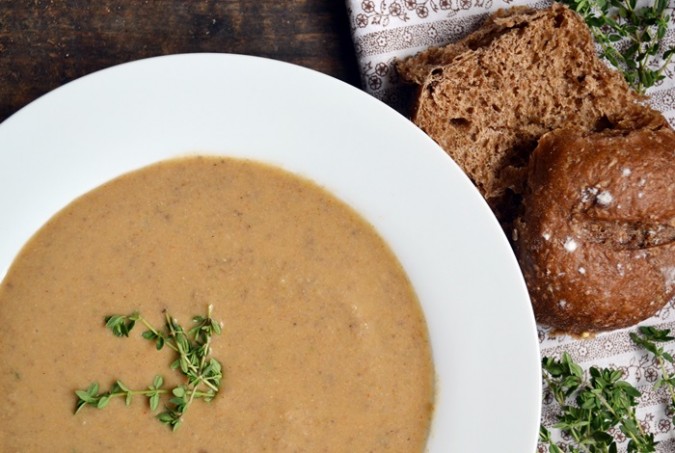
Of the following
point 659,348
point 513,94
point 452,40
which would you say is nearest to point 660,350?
point 659,348

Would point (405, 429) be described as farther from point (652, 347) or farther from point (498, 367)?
point (652, 347)

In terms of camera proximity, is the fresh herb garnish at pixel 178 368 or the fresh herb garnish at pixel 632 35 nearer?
the fresh herb garnish at pixel 178 368

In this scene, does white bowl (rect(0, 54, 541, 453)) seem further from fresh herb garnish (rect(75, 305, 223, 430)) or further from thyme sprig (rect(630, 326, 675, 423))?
thyme sprig (rect(630, 326, 675, 423))

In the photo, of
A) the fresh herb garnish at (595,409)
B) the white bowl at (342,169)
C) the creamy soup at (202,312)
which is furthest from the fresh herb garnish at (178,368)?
the fresh herb garnish at (595,409)

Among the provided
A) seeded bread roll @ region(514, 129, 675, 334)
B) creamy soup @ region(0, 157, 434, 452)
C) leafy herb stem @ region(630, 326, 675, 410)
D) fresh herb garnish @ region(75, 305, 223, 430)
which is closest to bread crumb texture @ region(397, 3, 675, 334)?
seeded bread roll @ region(514, 129, 675, 334)

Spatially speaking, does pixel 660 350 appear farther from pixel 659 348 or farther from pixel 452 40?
pixel 452 40

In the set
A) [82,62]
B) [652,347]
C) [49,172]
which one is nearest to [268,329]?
[49,172]

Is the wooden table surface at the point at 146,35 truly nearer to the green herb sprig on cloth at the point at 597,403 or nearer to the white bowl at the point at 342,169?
the white bowl at the point at 342,169
